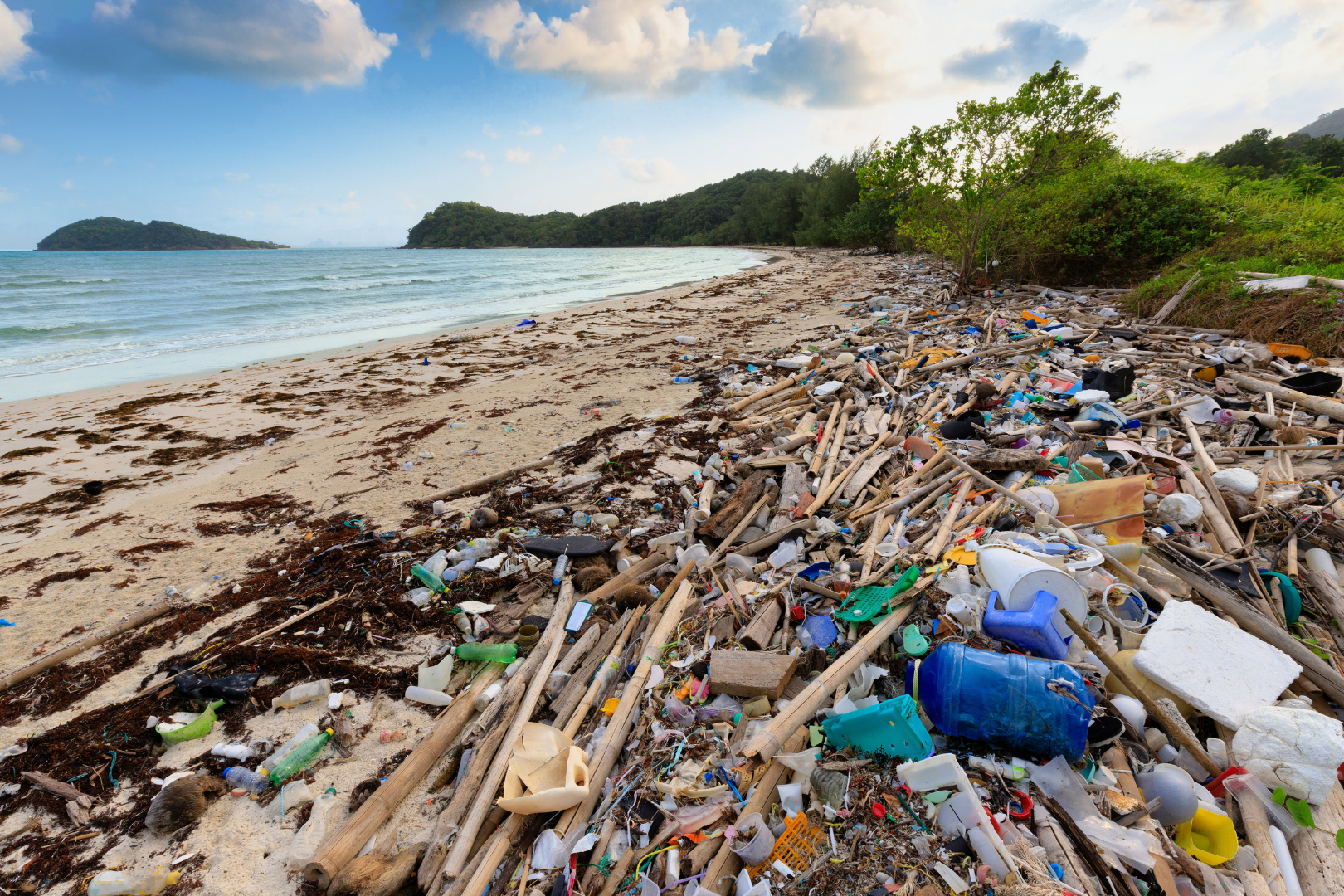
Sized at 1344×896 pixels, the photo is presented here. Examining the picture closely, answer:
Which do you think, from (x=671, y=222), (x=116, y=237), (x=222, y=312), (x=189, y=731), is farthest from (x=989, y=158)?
(x=116, y=237)

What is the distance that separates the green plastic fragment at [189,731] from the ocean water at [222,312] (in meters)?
13.7

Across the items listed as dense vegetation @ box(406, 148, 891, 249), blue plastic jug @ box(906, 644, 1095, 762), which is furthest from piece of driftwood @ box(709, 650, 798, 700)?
dense vegetation @ box(406, 148, 891, 249)

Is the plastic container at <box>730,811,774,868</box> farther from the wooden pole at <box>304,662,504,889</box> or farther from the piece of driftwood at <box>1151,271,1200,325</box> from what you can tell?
the piece of driftwood at <box>1151,271,1200,325</box>

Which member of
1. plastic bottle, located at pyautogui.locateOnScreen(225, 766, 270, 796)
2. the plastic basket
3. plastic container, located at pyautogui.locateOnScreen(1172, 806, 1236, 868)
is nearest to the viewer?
plastic container, located at pyautogui.locateOnScreen(1172, 806, 1236, 868)

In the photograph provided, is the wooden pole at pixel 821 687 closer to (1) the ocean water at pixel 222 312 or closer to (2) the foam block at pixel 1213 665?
(2) the foam block at pixel 1213 665

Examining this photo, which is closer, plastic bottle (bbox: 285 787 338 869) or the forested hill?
plastic bottle (bbox: 285 787 338 869)

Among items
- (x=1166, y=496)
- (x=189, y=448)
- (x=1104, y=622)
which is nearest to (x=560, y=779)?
(x=1104, y=622)

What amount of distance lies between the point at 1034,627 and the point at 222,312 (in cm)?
2890

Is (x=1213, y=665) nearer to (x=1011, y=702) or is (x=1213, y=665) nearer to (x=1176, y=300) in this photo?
(x=1011, y=702)

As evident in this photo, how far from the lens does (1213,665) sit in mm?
2512

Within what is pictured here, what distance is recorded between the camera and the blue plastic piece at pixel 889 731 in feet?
7.21

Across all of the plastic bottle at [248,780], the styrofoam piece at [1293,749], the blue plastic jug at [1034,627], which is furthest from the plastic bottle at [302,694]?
the styrofoam piece at [1293,749]

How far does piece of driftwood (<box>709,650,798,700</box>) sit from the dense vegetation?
67164 millimetres

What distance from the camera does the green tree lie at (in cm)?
1205
